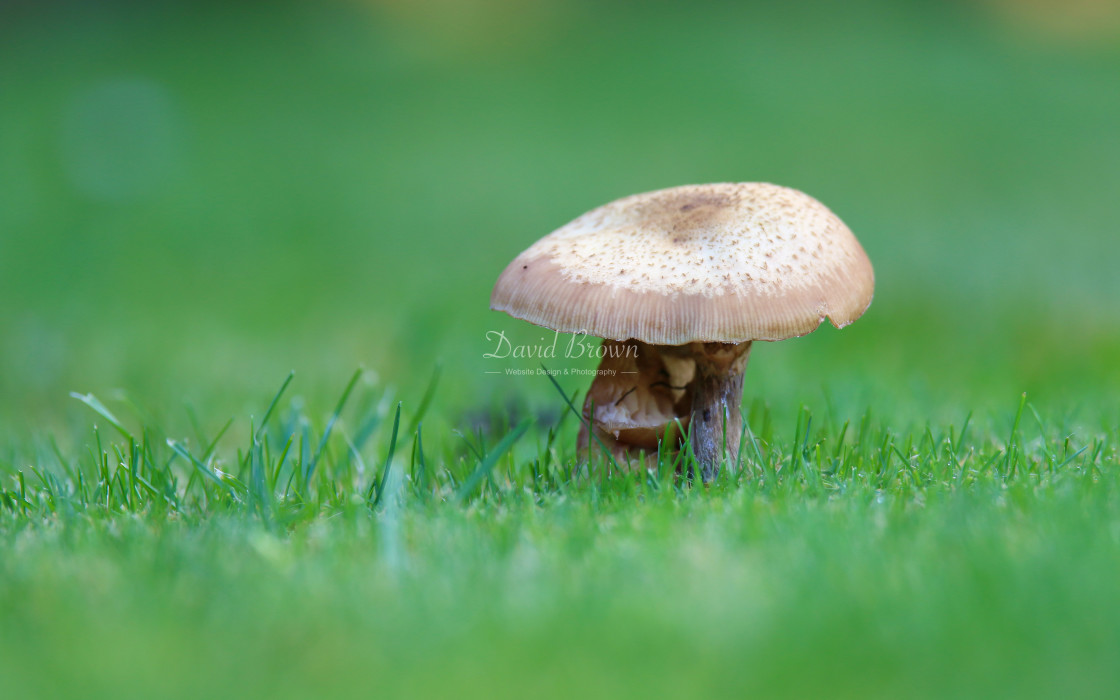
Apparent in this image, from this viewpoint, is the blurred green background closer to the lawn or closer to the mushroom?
the lawn

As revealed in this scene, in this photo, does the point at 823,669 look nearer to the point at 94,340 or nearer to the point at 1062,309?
the point at 1062,309

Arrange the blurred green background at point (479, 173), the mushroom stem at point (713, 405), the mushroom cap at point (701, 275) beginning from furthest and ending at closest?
the blurred green background at point (479, 173)
the mushroom stem at point (713, 405)
the mushroom cap at point (701, 275)

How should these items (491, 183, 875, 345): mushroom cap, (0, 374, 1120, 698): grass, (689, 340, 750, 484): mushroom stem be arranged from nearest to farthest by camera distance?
(0, 374, 1120, 698): grass < (491, 183, 875, 345): mushroom cap < (689, 340, 750, 484): mushroom stem

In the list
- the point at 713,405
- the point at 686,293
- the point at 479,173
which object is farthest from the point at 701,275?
the point at 479,173

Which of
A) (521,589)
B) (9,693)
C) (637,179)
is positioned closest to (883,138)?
(637,179)

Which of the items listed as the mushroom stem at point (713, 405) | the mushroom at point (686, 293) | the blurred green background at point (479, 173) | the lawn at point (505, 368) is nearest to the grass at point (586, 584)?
the lawn at point (505, 368)

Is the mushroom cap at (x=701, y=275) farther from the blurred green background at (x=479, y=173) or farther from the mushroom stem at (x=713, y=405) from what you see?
the blurred green background at (x=479, y=173)

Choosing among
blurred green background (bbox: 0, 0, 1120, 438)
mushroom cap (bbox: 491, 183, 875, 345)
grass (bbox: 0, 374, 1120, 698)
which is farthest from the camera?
blurred green background (bbox: 0, 0, 1120, 438)

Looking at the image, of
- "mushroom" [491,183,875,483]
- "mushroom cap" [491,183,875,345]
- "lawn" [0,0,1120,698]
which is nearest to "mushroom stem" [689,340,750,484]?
"mushroom" [491,183,875,483]
